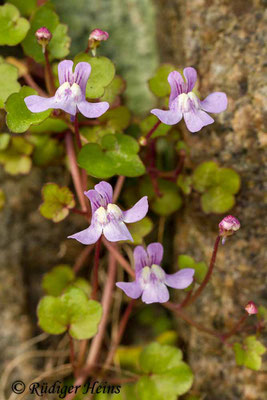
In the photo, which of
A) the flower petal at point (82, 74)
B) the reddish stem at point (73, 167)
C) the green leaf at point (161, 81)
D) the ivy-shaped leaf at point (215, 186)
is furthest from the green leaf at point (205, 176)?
the flower petal at point (82, 74)

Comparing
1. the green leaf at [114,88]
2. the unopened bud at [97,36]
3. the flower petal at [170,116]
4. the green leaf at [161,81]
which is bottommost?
the green leaf at [114,88]

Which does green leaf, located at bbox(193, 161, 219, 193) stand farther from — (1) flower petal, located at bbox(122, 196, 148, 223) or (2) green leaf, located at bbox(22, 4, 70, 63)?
(2) green leaf, located at bbox(22, 4, 70, 63)

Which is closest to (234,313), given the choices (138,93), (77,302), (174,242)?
(174,242)

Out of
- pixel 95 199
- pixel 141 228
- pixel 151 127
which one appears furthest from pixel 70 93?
pixel 141 228

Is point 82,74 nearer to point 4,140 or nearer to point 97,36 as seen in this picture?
point 97,36

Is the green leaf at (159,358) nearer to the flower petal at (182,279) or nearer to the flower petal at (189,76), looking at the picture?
the flower petal at (182,279)

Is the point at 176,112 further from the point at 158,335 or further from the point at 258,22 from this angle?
the point at 158,335

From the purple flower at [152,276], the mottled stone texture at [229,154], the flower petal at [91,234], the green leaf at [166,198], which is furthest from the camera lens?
the green leaf at [166,198]

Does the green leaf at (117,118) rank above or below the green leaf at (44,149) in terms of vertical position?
above
